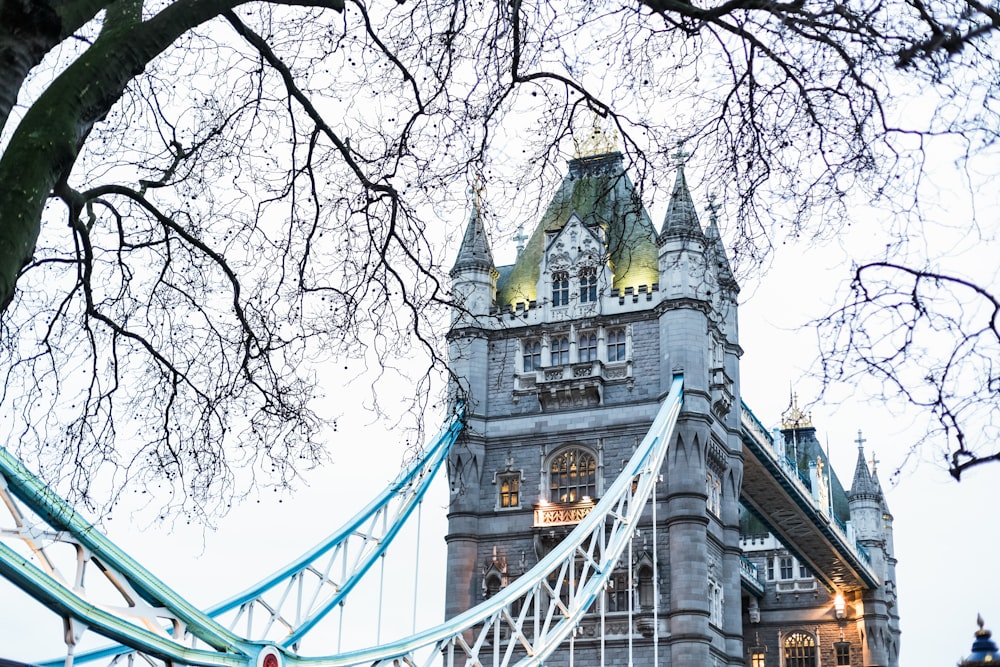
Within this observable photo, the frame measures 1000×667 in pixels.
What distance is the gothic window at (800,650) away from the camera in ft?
171

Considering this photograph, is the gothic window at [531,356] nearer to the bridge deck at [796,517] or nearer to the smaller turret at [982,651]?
the bridge deck at [796,517]

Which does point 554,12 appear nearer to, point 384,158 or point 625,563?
point 384,158

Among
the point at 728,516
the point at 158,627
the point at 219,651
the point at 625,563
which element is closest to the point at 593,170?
the point at 158,627

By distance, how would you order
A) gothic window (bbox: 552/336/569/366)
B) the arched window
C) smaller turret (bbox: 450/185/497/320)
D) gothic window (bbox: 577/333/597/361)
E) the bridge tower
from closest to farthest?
the bridge tower
the arched window
gothic window (bbox: 577/333/597/361)
gothic window (bbox: 552/336/569/366)
smaller turret (bbox: 450/185/497/320)

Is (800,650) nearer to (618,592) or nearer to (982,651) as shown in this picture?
(618,592)

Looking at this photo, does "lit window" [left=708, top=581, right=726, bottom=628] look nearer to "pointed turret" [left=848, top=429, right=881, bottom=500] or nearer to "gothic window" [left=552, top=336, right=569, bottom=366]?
"gothic window" [left=552, top=336, right=569, bottom=366]

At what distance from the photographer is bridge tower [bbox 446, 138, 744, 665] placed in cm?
2941

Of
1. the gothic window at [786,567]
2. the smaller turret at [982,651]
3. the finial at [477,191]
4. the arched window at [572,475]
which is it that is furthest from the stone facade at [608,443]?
the smaller turret at [982,651]

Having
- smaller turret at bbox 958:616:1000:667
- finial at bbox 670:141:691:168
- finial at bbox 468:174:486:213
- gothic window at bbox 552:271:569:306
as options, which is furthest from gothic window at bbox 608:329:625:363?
smaller turret at bbox 958:616:1000:667

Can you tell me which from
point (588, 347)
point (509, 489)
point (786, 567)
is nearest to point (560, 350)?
point (588, 347)

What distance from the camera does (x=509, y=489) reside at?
31.8 meters

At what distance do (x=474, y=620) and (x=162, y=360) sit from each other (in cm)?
1528

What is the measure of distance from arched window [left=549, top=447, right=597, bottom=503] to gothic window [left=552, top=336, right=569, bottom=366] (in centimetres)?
241

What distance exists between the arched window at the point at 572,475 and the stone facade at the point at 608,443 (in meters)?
0.03
